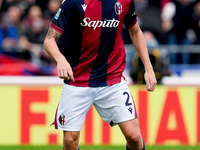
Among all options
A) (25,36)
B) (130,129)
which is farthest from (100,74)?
(25,36)

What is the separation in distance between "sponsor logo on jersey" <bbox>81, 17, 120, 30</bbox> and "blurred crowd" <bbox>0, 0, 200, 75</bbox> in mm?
5781

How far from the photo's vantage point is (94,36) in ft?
16.2

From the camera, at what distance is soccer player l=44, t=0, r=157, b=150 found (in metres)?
4.92

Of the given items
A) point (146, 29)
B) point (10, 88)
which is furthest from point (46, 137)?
point (146, 29)

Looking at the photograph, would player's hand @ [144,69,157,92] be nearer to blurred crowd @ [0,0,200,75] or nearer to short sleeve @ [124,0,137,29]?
short sleeve @ [124,0,137,29]

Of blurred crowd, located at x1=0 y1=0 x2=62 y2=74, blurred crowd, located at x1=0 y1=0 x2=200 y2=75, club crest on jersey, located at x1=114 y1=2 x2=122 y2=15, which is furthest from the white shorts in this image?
blurred crowd, located at x1=0 y1=0 x2=62 y2=74

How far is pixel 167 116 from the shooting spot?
24.4 ft

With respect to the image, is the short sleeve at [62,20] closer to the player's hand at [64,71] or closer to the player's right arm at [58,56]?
the player's right arm at [58,56]

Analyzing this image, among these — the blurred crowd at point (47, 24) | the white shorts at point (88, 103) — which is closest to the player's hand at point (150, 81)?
the white shorts at point (88, 103)

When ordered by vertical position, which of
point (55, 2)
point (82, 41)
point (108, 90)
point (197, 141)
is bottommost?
point (197, 141)

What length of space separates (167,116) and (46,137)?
169 centimetres

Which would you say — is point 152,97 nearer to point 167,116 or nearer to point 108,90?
point 167,116

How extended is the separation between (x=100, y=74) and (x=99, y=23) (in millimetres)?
487

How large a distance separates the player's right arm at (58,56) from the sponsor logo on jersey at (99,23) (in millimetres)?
270
